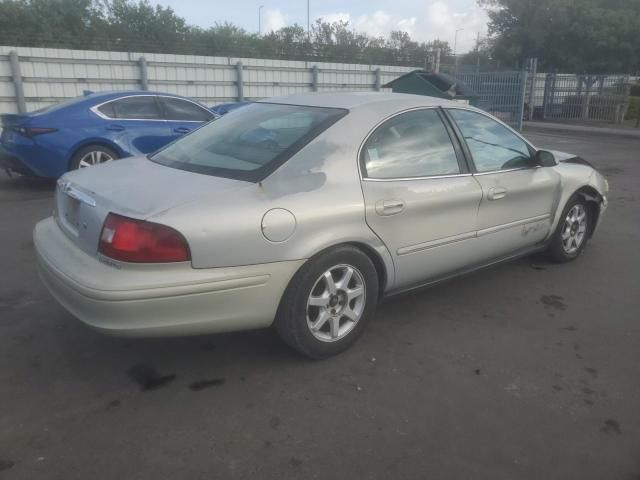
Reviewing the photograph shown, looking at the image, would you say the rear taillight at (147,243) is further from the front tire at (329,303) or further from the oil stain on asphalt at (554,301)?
the oil stain on asphalt at (554,301)

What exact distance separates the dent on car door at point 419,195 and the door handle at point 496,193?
0.12 meters

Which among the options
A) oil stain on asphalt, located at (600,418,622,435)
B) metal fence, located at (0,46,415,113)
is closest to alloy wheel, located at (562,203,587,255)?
oil stain on asphalt, located at (600,418,622,435)

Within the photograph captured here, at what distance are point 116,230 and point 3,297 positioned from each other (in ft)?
6.27

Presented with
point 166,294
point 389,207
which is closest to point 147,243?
point 166,294

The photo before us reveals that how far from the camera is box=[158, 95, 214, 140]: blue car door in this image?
802 cm

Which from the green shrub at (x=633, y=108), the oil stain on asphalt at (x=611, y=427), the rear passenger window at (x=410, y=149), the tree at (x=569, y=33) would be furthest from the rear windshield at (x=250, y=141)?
the tree at (x=569, y=33)

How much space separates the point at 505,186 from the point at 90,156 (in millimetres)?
5557

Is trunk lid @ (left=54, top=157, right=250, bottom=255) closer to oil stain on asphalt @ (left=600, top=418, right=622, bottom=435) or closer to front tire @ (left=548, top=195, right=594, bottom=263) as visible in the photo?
oil stain on asphalt @ (left=600, top=418, right=622, bottom=435)

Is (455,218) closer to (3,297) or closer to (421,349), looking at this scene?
(421,349)

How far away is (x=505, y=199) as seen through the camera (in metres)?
3.97

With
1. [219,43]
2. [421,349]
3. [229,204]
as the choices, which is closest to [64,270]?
[229,204]

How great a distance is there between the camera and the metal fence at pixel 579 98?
2067cm

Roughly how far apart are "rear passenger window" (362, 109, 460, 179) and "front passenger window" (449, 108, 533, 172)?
0.72ft

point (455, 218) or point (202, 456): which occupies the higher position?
point (455, 218)
